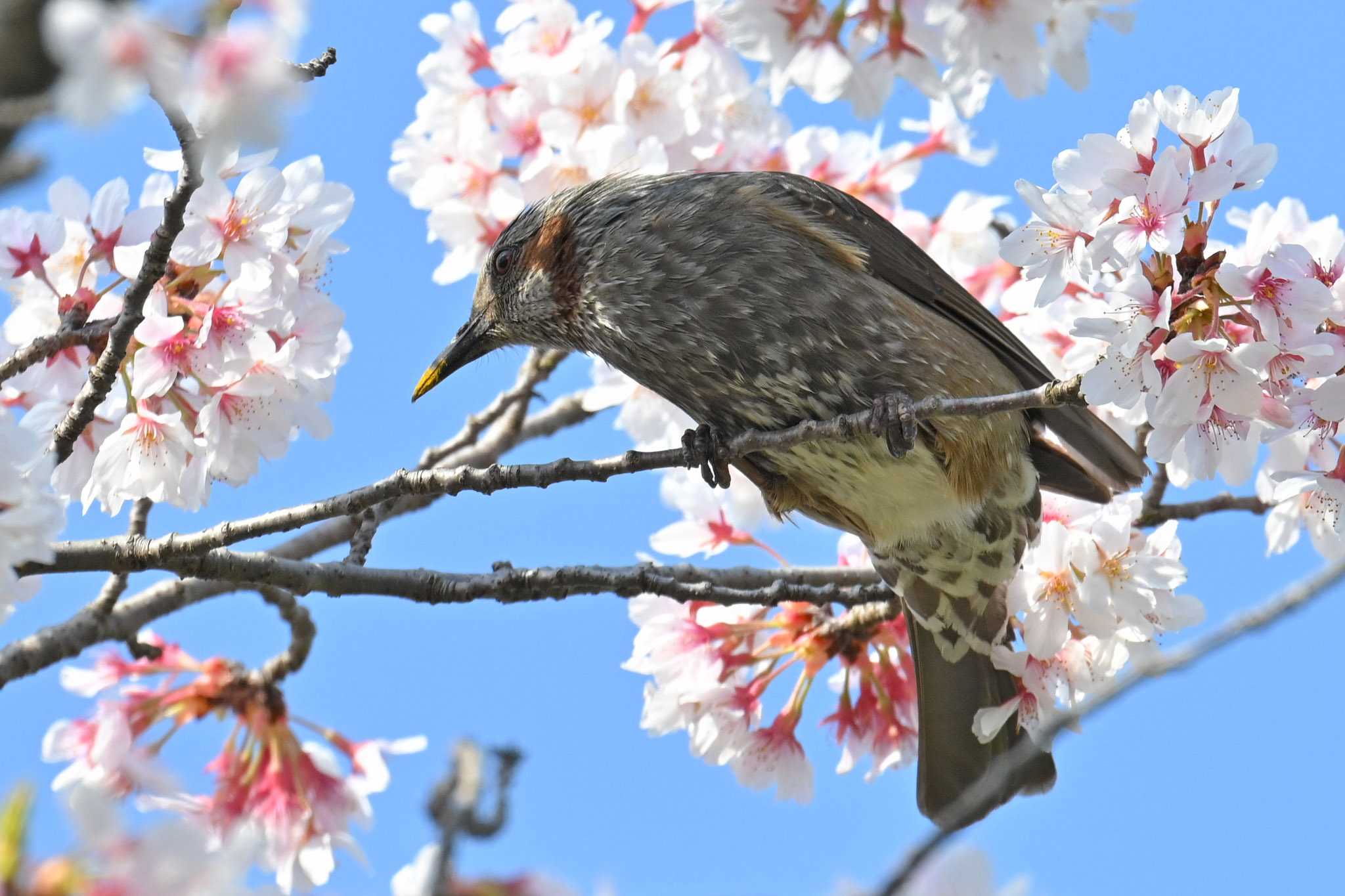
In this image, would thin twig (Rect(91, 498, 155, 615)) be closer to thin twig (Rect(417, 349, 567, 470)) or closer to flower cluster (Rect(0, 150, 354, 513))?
flower cluster (Rect(0, 150, 354, 513))

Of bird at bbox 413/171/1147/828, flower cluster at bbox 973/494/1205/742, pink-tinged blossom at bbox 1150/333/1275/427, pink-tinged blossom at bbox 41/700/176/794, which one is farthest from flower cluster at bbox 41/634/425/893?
pink-tinged blossom at bbox 1150/333/1275/427

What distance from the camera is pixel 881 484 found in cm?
357

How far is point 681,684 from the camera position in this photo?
3.71 meters

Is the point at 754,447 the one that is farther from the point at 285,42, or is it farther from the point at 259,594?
the point at 285,42

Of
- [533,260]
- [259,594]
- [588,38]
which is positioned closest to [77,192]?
[259,594]

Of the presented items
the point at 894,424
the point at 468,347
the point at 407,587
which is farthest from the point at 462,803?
the point at 468,347

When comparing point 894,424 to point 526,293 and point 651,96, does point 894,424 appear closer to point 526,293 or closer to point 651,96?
point 526,293

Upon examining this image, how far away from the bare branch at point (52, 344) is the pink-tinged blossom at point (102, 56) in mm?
1473

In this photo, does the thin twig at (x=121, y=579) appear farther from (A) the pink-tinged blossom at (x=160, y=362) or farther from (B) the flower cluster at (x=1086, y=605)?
(B) the flower cluster at (x=1086, y=605)

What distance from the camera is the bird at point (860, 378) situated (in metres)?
3.49

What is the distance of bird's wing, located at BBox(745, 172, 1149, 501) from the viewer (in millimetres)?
3609

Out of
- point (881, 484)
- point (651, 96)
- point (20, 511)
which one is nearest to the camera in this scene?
point (20, 511)

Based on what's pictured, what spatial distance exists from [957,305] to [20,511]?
8.14ft

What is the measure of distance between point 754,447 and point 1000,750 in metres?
1.34
